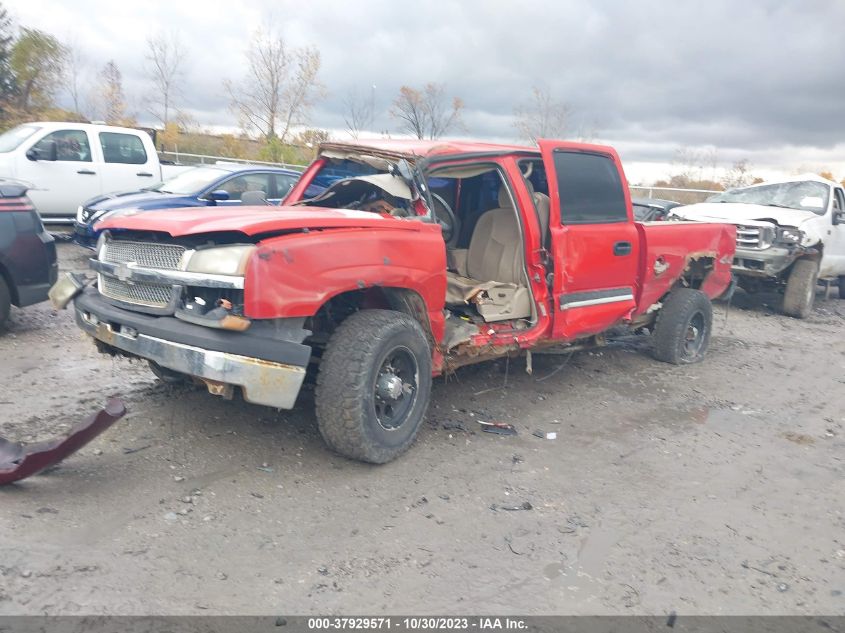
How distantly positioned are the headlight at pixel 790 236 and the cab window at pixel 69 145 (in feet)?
35.3

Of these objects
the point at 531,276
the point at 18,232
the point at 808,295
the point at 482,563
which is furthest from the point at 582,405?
the point at 808,295

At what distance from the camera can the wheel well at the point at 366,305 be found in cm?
411

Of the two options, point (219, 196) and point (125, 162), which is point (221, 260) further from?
point (125, 162)

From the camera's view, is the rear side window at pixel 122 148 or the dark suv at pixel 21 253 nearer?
the dark suv at pixel 21 253

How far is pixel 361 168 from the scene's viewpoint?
17.1 feet

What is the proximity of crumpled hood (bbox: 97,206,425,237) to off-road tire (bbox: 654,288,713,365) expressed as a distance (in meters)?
3.35

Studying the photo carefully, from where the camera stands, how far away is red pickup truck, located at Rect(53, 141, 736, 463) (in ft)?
11.4

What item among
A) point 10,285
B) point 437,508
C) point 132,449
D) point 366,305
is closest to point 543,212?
point 366,305

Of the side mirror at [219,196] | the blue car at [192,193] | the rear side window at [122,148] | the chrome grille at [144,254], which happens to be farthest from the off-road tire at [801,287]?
the rear side window at [122,148]

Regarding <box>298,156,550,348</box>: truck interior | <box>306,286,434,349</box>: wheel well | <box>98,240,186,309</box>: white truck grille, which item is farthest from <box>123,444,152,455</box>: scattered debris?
<box>298,156,550,348</box>: truck interior

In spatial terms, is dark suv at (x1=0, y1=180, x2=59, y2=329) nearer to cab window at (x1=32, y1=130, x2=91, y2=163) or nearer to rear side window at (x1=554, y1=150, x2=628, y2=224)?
rear side window at (x1=554, y1=150, x2=628, y2=224)

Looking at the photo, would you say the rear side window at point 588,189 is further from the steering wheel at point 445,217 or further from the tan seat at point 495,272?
the steering wheel at point 445,217

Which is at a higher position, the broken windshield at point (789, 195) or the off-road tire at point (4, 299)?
the broken windshield at point (789, 195)

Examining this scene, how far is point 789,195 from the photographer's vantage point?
1088 cm
